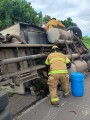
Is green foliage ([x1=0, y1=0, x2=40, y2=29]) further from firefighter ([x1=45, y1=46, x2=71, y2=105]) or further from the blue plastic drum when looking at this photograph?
the blue plastic drum

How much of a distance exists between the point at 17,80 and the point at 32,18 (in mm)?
21214

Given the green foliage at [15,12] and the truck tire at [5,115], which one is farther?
the green foliage at [15,12]

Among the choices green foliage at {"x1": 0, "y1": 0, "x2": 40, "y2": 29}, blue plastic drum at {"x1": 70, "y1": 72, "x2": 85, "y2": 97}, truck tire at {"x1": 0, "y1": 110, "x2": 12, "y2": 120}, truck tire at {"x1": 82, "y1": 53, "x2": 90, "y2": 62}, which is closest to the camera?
truck tire at {"x1": 0, "y1": 110, "x2": 12, "y2": 120}

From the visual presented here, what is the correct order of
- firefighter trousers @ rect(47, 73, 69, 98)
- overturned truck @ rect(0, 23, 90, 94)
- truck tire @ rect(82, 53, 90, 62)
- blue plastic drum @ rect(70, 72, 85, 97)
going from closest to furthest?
1. overturned truck @ rect(0, 23, 90, 94)
2. firefighter trousers @ rect(47, 73, 69, 98)
3. blue plastic drum @ rect(70, 72, 85, 97)
4. truck tire @ rect(82, 53, 90, 62)

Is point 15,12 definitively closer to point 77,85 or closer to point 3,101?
point 77,85

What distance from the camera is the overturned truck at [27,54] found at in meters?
5.71

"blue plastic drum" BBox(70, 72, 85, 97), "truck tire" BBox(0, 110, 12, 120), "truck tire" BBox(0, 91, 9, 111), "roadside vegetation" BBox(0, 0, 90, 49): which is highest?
"roadside vegetation" BBox(0, 0, 90, 49)

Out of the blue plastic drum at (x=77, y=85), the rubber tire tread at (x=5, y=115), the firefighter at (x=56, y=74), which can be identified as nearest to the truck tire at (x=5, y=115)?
the rubber tire tread at (x=5, y=115)

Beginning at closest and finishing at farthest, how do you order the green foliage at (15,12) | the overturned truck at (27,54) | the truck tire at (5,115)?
1. the truck tire at (5,115)
2. the overturned truck at (27,54)
3. the green foliage at (15,12)

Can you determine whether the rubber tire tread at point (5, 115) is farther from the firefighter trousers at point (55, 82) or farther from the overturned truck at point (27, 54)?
the firefighter trousers at point (55, 82)

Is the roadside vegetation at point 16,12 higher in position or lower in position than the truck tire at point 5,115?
higher

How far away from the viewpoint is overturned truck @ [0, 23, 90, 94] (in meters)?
5.71

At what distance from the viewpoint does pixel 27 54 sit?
6.82 m

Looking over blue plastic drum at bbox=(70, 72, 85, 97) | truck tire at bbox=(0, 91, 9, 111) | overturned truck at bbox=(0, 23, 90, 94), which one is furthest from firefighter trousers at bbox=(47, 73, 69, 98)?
truck tire at bbox=(0, 91, 9, 111)
